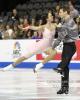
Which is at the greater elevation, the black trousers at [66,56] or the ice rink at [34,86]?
the black trousers at [66,56]

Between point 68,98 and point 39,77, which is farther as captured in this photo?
point 39,77

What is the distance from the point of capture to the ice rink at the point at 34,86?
8664 mm

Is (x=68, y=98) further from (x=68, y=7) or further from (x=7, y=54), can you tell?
(x=7, y=54)

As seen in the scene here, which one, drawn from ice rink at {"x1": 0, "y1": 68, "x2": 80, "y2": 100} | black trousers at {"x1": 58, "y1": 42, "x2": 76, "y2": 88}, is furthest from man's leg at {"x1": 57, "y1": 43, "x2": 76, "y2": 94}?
ice rink at {"x1": 0, "y1": 68, "x2": 80, "y2": 100}

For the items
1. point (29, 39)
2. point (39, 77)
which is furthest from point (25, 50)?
point (39, 77)

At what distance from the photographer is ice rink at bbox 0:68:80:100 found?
8.66m

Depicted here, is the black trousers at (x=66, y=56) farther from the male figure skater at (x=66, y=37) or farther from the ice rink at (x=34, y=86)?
the ice rink at (x=34, y=86)

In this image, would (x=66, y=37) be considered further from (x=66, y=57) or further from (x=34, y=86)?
(x=34, y=86)

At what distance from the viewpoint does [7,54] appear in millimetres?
15031

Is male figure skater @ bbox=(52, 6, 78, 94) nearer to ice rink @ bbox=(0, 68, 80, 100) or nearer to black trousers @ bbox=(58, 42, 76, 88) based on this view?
black trousers @ bbox=(58, 42, 76, 88)

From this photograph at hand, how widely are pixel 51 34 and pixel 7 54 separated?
10.3ft

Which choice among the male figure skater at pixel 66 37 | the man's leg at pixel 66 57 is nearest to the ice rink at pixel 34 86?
the man's leg at pixel 66 57

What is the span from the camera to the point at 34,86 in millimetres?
10289

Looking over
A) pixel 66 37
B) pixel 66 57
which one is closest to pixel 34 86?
pixel 66 57
